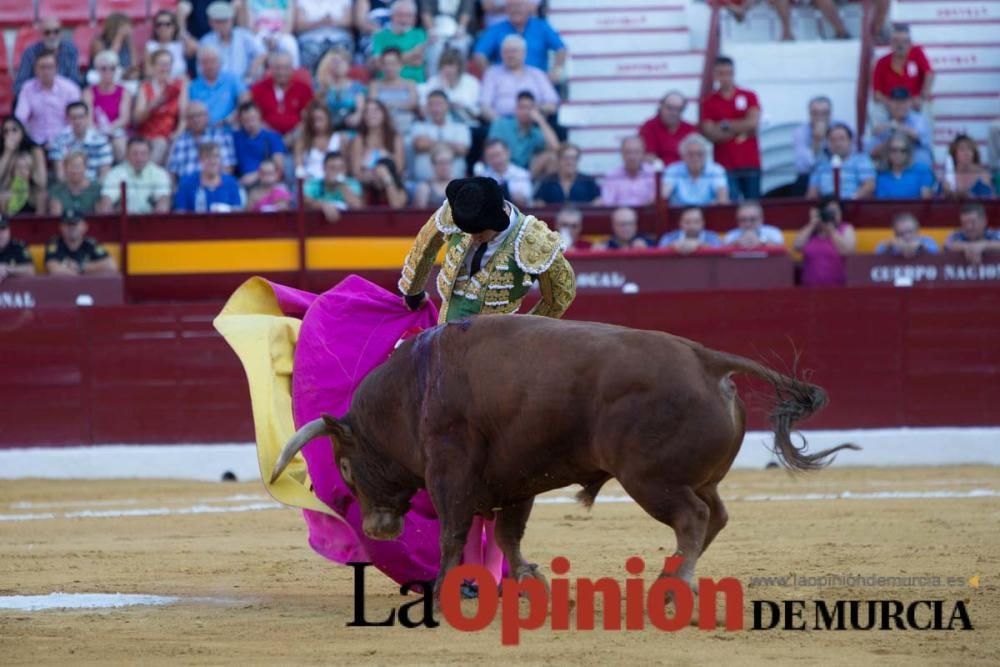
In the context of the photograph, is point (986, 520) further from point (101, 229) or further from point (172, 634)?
point (101, 229)

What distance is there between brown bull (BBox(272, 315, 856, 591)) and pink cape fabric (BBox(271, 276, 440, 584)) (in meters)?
0.19

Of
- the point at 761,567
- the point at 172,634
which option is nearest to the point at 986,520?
the point at 761,567

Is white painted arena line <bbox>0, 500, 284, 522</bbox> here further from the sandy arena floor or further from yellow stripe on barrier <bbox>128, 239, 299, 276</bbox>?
yellow stripe on barrier <bbox>128, 239, 299, 276</bbox>

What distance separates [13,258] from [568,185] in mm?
3516

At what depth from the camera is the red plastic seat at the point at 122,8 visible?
503 inches

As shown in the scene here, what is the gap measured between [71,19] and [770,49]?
550 centimetres

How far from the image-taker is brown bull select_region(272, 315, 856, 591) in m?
4.75

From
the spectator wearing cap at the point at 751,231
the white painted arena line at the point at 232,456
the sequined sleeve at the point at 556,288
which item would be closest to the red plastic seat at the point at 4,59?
the white painted arena line at the point at 232,456

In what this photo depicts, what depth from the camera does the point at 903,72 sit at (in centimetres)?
1188

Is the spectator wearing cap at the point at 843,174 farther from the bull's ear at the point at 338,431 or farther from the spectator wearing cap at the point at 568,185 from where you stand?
the bull's ear at the point at 338,431

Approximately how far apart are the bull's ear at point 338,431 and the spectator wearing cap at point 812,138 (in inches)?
256

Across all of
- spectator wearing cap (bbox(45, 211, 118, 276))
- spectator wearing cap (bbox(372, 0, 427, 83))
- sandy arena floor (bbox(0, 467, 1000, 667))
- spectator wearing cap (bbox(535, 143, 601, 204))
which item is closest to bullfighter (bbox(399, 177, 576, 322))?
sandy arena floor (bbox(0, 467, 1000, 667))

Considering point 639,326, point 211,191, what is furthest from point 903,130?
point 211,191

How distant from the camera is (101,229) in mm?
10469
